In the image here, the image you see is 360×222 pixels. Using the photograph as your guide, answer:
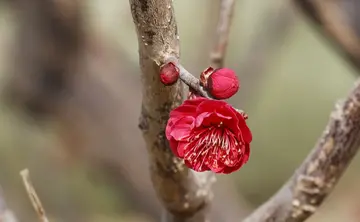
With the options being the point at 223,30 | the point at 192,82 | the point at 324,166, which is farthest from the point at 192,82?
the point at 223,30

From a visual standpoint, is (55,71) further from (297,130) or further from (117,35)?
(297,130)

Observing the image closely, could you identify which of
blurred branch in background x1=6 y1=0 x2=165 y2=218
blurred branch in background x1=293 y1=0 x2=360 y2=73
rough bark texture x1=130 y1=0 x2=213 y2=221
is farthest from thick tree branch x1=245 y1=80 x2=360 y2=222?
blurred branch in background x1=6 y1=0 x2=165 y2=218

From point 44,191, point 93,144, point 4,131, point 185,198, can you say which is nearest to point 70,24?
point 93,144

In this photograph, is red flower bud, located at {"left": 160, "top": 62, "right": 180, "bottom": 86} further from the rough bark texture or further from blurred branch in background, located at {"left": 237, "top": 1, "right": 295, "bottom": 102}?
blurred branch in background, located at {"left": 237, "top": 1, "right": 295, "bottom": 102}

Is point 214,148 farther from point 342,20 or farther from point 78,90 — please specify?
point 78,90

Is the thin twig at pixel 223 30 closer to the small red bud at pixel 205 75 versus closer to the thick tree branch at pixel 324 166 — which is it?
the thick tree branch at pixel 324 166

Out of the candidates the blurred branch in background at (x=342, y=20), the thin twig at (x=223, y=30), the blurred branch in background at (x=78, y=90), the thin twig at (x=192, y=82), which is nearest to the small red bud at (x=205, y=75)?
the thin twig at (x=192, y=82)
